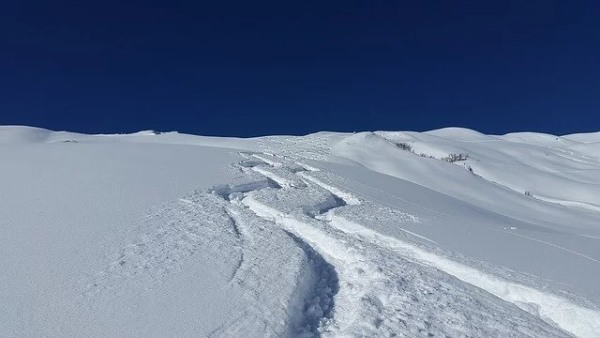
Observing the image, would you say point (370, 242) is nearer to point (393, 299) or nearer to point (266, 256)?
point (266, 256)

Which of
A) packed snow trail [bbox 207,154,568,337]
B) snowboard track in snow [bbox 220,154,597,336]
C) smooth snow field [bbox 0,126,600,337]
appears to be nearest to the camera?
smooth snow field [bbox 0,126,600,337]

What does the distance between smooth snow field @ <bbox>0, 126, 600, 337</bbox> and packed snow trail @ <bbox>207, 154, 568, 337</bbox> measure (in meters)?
0.02

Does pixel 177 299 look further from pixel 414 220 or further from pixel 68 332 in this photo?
pixel 414 220

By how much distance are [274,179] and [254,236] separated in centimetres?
424

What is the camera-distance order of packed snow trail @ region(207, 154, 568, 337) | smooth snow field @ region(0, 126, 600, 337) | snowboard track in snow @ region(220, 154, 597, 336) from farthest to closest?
snowboard track in snow @ region(220, 154, 597, 336) < packed snow trail @ region(207, 154, 568, 337) < smooth snow field @ region(0, 126, 600, 337)

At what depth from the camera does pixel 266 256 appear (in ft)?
18.4

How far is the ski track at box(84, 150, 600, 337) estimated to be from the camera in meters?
4.30

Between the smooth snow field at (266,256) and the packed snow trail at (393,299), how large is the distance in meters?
0.02

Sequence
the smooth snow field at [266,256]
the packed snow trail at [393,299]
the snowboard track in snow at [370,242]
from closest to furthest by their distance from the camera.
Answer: the smooth snow field at [266,256] → the packed snow trail at [393,299] → the snowboard track in snow at [370,242]

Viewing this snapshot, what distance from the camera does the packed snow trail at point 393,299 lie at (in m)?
4.28

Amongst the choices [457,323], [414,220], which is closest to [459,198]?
[414,220]

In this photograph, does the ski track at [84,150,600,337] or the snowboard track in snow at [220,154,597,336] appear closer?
the ski track at [84,150,600,337]

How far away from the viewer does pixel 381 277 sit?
5.23 metres

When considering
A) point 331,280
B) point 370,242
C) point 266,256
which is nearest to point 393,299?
point 331,280
